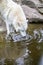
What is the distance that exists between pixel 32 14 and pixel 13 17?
1312mm

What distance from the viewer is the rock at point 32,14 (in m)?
5.90

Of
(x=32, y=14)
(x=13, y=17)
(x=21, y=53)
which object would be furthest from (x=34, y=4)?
(x=21, y=53)

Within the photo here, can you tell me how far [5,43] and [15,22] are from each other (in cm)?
78

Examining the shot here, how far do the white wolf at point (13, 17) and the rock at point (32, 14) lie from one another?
963 millimetres

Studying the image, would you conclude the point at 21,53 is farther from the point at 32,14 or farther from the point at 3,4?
the point at 32,14

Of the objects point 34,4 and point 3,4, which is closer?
point 3,4

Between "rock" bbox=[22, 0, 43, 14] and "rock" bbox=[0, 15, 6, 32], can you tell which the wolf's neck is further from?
"rock" bbox=[22, 0, 43, 14]

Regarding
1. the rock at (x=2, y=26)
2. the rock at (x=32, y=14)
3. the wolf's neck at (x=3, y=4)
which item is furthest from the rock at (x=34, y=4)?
the wolf's neck at (x=3, y=4)

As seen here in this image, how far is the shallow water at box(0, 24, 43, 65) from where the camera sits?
3.41 meters

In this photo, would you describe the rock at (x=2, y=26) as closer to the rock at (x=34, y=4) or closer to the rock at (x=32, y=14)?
the rock at (x=32, y=14)

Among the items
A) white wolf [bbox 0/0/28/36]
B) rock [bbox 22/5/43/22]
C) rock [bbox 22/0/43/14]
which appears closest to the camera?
white wolf [bbox 0/0/28/36]

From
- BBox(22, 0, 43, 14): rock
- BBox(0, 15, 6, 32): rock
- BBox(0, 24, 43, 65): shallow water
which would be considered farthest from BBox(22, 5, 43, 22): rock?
BBox(0, 24, 43, 65): shallow water

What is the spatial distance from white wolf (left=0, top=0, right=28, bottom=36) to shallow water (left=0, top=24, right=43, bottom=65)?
1.48 ft

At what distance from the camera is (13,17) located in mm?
4891
